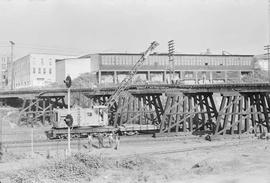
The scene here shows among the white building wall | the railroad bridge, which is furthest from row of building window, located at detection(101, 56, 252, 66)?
the railroad bridge

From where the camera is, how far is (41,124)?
168 feet

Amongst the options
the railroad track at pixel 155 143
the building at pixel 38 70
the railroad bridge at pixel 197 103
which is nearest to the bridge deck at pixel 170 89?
the railroad bridge at pixel 197 103

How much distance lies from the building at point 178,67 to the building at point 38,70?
30.0ft

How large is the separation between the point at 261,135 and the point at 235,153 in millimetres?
9554

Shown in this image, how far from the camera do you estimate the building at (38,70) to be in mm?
84438

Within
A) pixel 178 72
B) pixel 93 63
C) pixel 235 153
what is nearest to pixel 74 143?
pixel 235 153

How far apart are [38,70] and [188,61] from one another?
37.0 meters

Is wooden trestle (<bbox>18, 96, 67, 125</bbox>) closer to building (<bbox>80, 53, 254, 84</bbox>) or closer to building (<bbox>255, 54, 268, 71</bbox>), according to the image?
building (<bbox>80, 53, 254, 84</bbox>)

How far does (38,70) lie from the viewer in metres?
85.1

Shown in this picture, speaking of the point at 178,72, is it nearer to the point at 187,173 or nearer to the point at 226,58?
the point at 226,58

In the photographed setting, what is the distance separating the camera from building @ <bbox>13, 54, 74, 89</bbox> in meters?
84.4

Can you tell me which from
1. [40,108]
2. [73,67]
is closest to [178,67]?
[73,67]

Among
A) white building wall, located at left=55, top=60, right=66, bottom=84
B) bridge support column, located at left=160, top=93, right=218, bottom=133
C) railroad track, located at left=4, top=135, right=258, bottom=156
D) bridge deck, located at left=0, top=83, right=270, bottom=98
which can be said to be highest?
white building wall, located at left=55, top=60, right=66, bottom=84

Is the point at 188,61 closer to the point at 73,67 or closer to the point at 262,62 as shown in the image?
the point at 262,62
